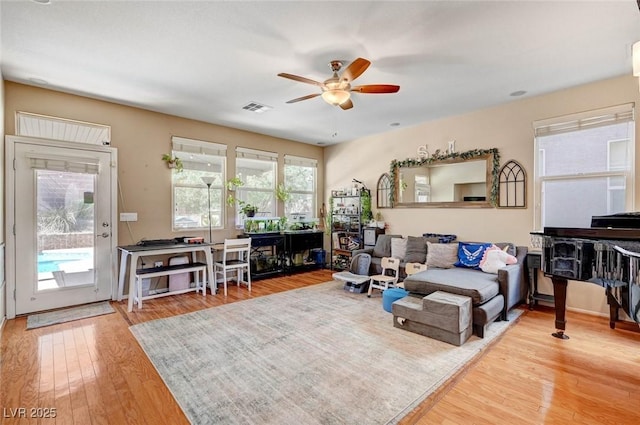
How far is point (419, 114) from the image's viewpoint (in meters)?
4.75

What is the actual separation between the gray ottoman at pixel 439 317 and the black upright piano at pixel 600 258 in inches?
33.5

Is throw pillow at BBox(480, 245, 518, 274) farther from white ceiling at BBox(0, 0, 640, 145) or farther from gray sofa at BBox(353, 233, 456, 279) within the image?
white ceiling at BBox(0, 0, 640, 145)

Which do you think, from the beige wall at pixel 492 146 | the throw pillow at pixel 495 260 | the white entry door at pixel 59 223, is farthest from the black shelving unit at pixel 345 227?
the white entry door at pixel 59 223

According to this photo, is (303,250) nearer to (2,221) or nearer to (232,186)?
(232,186)

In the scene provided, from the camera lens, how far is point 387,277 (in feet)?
14.2

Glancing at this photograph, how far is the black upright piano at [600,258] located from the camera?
223cm

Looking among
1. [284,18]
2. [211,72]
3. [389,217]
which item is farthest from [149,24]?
[389,217]

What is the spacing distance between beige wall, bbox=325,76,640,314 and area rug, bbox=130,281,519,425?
161cm

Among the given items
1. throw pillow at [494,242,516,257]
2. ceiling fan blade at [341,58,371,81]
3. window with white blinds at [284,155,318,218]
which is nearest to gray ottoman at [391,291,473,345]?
throw pillow at [494,242,516,257]

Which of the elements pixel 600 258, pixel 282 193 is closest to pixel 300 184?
pixel 282 193

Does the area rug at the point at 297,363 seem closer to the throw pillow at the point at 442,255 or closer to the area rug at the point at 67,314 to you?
the area rug at the point at 67,314

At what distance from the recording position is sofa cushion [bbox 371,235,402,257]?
5230mm

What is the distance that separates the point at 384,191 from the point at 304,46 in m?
3.61

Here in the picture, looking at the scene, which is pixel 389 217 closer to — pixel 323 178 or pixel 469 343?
pixel 323 178
